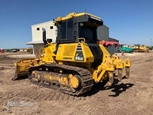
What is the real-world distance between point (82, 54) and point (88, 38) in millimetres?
1293

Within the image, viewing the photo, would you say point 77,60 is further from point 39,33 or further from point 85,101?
point 39,33

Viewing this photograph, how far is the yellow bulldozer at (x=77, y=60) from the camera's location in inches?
243

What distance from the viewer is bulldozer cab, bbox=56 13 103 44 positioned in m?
6.75

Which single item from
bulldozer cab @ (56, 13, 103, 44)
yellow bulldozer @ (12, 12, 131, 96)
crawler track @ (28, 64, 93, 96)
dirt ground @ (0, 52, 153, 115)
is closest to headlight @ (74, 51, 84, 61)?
yellow bulldozer @ (12, 12, 131, 96)

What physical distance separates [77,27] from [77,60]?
1346 millimetres

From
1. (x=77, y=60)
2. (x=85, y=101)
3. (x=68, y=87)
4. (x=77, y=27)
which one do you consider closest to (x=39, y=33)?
(x=77, y=27)

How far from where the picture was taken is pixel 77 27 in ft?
22.3

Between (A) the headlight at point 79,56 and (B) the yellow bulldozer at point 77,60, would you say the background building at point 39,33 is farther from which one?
(A) the headlight at point 79,56

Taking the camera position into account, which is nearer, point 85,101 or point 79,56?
point 85,101

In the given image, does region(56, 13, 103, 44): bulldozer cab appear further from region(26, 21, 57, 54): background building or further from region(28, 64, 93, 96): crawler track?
region(26, 21, 57, 54): background building

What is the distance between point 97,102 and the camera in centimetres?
576

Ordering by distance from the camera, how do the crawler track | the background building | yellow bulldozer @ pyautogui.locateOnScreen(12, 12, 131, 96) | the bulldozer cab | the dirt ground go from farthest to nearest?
the background building, the bulldozer cab, yellow bulldozer @ pyautogui.locateOnScreen(12, 12, 131, 96), the crawler track, the dirt ground

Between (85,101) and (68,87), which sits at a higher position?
(68,87)

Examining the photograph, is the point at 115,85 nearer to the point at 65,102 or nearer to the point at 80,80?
the point at 80,80
